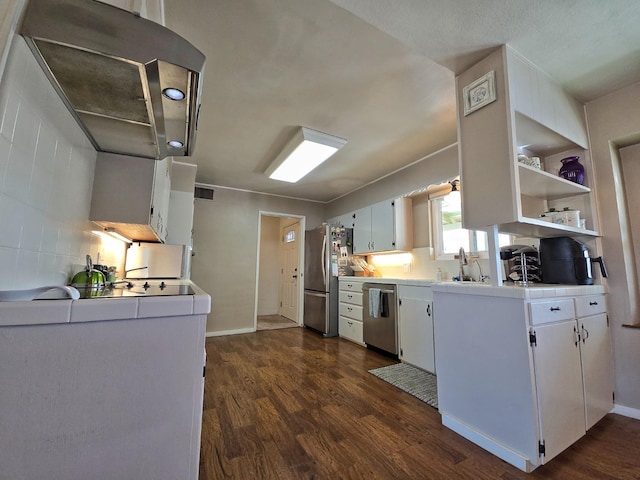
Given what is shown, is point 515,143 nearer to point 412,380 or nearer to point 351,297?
point 412,380

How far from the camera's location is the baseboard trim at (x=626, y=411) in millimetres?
1838

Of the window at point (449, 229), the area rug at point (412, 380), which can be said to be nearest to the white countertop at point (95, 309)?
the area rug at point (412, 380)

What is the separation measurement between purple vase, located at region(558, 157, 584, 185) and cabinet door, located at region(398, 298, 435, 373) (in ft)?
5.03

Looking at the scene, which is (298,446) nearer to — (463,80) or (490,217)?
(490,217)

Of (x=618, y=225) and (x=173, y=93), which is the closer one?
(x=173, y=93)

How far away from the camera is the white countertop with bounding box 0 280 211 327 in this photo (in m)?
0.66

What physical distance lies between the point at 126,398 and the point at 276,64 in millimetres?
2016

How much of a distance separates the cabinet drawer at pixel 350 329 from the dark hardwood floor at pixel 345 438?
42.3 inches

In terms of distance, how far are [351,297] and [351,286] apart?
16 cm

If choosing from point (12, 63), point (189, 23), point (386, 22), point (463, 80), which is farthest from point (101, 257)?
point (463, 80)

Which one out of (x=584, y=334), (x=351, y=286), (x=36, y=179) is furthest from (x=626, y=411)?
(x=36, y=179)

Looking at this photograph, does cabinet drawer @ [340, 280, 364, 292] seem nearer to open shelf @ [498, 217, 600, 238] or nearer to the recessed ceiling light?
open shelf @ [498, 217, 600, 238]

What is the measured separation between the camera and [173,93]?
3.29ft

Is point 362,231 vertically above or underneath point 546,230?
above
